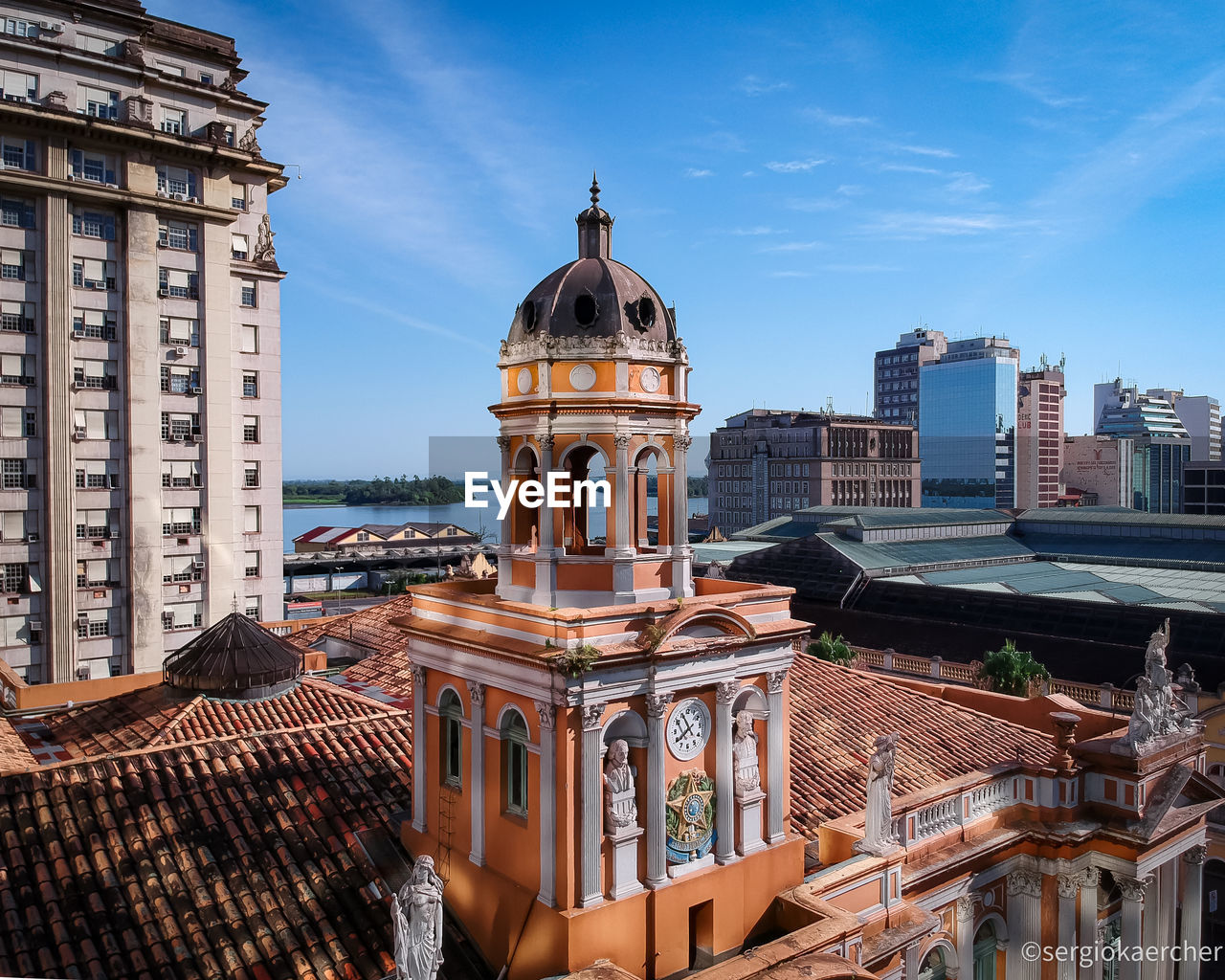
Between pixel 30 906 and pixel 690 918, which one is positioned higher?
pixel 30 906

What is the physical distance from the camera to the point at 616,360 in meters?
15.2

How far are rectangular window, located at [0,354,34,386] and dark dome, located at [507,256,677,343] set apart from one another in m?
38.6

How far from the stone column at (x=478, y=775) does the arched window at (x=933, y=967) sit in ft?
34.8

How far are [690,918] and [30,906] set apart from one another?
10.00 m

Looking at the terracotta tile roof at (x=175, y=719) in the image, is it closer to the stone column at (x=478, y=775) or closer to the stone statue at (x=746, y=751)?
the stone column at (x=478, y=775)

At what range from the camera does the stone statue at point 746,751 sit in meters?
15.5

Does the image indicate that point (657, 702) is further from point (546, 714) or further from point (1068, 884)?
point (1068, 884)

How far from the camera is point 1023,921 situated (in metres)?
Answer: 21.4

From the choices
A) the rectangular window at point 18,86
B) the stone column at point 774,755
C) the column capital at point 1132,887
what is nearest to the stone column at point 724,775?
the stone column at point 774,755

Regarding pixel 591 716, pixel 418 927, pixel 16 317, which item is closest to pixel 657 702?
pixel 591 716

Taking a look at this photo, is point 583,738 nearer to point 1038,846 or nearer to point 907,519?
point 1038,846

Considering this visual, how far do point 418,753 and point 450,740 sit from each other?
85cm

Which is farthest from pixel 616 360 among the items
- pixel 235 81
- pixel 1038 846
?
pixel 235 81

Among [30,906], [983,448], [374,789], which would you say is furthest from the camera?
[983,448]
